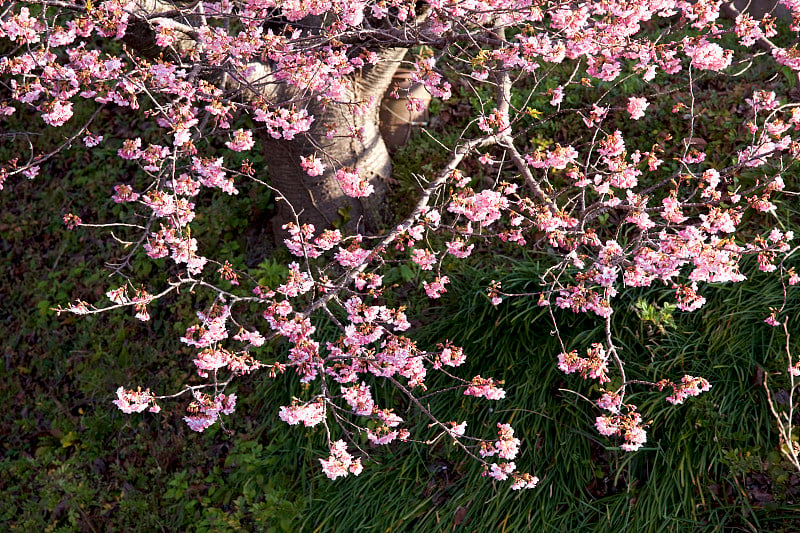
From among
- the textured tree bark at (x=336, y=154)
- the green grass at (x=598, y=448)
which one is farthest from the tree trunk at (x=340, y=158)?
the green grass at (x=598, y=448)

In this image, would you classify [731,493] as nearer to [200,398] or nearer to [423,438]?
[423,438]

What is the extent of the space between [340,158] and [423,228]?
4.78 feet

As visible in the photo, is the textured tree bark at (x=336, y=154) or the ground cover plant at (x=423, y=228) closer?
the ground cover plant at (x=423, y=228)

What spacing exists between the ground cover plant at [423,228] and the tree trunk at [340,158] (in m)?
0.02

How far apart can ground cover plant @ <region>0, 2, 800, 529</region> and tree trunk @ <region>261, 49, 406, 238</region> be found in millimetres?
21

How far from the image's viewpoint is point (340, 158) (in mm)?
4816

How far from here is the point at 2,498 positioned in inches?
194

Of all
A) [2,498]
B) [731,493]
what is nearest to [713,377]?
[731,493]

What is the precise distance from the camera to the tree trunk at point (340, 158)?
4652 millimetres

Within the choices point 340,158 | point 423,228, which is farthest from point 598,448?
point 340,158

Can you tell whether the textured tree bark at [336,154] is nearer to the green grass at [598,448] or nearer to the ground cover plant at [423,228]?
the ground cover plant at [423,228]

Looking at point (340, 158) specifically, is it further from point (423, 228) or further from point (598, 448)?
point (598, 448)

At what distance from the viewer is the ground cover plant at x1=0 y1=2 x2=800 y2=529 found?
3285mm

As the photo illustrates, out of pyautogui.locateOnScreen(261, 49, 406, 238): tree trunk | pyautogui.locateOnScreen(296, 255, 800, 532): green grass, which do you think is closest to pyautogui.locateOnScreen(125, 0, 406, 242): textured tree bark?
pyautogui.locateOnScreen(261, 49, 406, 238): tree trunk
